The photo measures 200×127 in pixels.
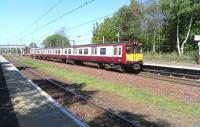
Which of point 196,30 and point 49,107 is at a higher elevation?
point 196,30

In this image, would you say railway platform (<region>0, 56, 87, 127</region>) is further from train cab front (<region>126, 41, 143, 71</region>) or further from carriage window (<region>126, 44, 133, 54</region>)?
carriage window (<region>126, 44, 133, 54</region>)

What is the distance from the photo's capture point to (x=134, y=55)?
1209 inches

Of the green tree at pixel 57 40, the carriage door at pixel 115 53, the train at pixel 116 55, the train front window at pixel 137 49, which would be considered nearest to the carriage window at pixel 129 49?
the train at pixel 116 55

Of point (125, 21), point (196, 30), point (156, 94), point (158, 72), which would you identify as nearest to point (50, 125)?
point (156, 94)

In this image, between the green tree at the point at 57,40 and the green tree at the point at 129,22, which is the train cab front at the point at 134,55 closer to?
the green tree at the point at 129,22

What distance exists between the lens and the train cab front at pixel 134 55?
30.2m

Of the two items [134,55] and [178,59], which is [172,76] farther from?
[178,59]

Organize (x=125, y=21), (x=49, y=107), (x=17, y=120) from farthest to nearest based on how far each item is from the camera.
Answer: (x=125, y=21), (x=49, y=107), (x=17, y=120)

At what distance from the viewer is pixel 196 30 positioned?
62594mm

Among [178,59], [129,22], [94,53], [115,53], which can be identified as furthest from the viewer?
[129,22]

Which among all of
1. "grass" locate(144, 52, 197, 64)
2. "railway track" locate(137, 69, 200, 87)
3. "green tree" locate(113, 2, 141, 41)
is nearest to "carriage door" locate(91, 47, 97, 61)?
"railway track" locate(137, 69, 200, 87)

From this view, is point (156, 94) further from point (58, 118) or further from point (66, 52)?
point (66, 52)

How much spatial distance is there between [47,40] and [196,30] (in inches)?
5115

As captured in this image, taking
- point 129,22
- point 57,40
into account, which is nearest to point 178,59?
point 129,22
